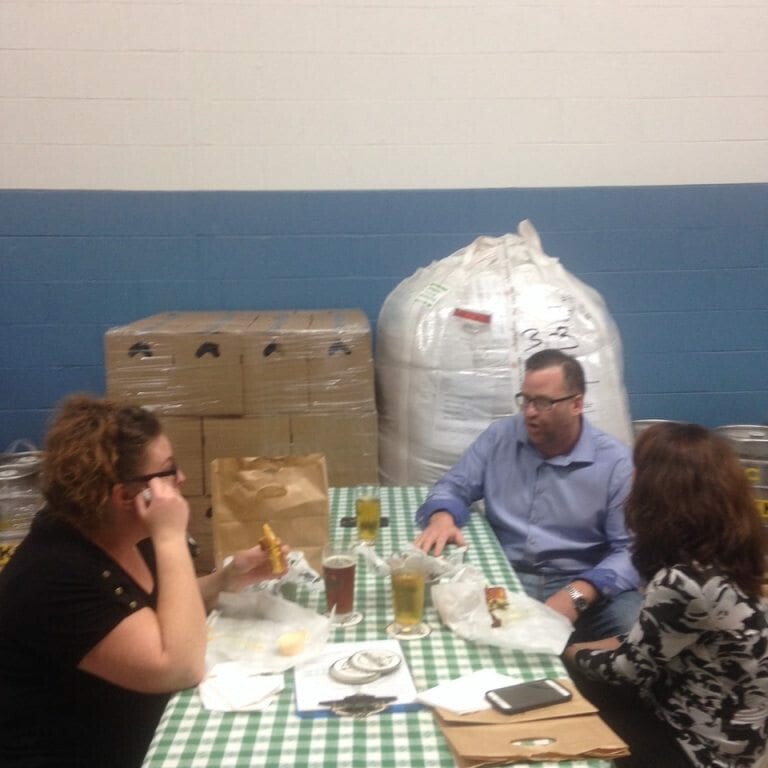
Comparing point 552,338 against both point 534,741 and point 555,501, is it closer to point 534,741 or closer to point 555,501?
point 555,501

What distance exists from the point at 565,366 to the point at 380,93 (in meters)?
1.72

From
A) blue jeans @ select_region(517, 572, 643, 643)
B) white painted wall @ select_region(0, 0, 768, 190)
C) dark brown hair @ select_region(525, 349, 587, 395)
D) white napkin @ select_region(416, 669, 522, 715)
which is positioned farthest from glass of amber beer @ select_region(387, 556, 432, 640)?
white painted wall @ select_region(0, 0, 768, 190)

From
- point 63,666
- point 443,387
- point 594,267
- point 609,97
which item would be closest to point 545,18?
point 609,97

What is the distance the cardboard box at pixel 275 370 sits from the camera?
115 inches

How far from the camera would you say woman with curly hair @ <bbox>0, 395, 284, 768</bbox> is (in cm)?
140

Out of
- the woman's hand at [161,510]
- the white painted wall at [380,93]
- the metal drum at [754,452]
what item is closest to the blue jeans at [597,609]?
the metal drum at [754,452]

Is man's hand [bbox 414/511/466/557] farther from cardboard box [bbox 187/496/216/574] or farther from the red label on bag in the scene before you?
cardboard box [bbox 187/496/216/574]

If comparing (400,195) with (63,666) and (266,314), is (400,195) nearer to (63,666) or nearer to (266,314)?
(266,314)

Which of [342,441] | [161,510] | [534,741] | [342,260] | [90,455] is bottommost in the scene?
[534,741]

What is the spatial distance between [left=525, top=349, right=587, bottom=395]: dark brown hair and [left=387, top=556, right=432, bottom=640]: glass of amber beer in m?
1.01

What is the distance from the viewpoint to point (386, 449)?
10.5 ft

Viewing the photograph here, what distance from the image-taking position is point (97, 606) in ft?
4.66

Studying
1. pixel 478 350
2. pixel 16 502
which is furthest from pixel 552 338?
pixel 16 502

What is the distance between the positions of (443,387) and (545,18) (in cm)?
176
